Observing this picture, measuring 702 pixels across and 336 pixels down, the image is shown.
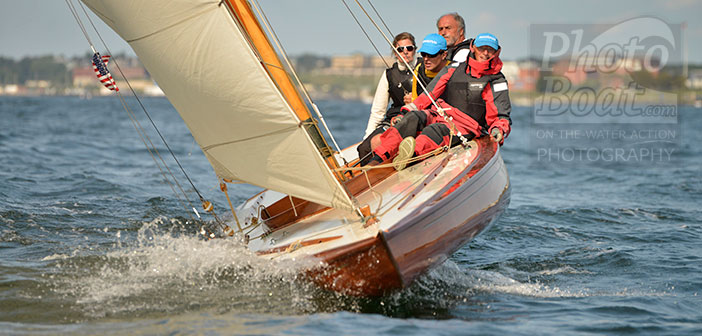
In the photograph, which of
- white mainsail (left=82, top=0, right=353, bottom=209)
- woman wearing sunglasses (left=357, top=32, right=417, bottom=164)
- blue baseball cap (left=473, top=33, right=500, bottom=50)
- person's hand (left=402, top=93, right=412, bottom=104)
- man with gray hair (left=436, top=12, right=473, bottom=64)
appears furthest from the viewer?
man with gray hair (left=436, top=12, right=473, bottom=64)

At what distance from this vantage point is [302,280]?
430 centimetres

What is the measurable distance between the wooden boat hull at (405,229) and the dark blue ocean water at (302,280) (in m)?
0.23

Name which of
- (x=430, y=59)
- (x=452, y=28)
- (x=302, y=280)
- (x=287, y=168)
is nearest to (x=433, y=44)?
(x=430, y=59)

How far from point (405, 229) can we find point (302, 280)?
73cm

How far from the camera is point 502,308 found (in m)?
4.65

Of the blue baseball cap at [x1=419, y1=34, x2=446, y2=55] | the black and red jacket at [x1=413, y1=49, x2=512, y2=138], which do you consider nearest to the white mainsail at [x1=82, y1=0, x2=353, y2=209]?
the black and red jacket at [x1=413, y1=49, x2=512, y2=138]

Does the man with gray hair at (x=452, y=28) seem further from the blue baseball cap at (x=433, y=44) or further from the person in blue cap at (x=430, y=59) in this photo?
the blue baseball cap at (x=433, y=44)

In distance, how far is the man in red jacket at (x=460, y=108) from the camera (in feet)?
18.1

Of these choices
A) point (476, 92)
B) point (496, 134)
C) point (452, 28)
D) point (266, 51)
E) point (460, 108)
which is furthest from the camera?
point (452, 28)

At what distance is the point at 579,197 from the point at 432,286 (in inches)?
238

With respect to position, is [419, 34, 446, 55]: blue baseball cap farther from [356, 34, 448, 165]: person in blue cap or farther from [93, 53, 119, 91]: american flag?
A: [93, 53, 119, 91]: american flag

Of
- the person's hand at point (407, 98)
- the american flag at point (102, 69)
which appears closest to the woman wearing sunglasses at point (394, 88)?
the person's hand at point (407, 98)

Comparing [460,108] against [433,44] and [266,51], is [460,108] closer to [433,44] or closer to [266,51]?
[433,44]

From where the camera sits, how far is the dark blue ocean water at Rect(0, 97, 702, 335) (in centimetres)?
412
